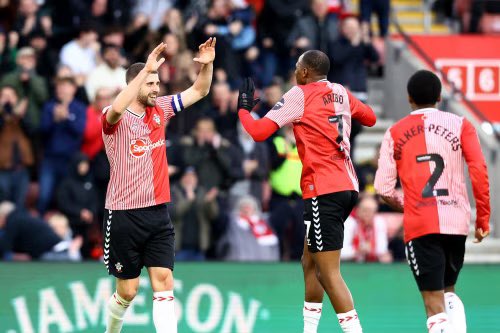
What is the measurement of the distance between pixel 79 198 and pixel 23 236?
1.01m

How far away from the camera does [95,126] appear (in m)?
15.0

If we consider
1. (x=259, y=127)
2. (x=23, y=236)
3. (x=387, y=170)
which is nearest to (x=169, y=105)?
(x=259, y=127)

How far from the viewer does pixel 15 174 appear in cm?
1480

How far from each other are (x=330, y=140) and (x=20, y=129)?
243 inches

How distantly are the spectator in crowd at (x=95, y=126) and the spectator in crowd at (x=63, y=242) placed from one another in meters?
1.01

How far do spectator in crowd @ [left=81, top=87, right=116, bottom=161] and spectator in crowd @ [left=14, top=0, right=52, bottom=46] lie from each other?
174cm

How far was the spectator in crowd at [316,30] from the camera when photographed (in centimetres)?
1703

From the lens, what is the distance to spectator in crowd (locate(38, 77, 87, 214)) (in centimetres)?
1488

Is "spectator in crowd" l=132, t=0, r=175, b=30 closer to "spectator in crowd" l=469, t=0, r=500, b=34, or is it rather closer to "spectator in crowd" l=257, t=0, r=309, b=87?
"spectator in crowd" l=257, t=0, r=309, b=87

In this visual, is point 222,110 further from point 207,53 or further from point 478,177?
point 478,177

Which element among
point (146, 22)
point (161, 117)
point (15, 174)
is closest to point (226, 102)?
point (146, 22)

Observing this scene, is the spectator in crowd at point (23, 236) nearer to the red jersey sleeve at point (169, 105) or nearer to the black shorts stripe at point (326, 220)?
the red jersey sleeve at point (169, 105)

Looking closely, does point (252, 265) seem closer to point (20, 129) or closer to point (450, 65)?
point (20, 129)

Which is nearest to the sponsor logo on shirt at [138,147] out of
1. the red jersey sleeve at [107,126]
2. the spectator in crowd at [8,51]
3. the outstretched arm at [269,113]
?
the red jersey sleeve at [107,126]
